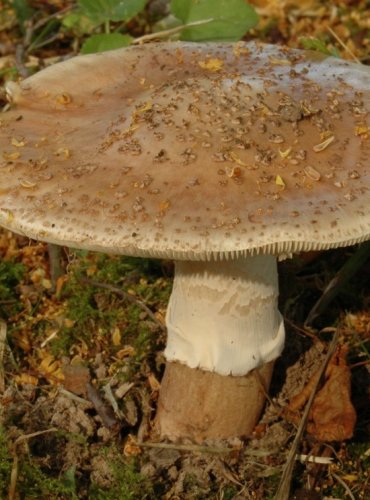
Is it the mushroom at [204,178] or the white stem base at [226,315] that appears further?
the white stem base at [226,315]

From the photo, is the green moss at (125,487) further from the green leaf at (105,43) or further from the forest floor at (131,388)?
the green leaf at (105,43)

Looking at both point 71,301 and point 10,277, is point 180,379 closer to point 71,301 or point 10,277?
point 71,301

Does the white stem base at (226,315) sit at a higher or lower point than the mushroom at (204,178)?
lower

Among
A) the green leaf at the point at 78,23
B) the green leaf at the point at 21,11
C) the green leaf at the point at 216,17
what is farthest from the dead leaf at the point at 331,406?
the green leaf at the point at 21,11

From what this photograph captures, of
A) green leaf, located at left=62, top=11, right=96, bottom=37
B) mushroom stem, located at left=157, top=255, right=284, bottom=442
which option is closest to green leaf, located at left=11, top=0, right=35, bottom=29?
green leaf, located at left=62, top=11, right=96, bottom=37

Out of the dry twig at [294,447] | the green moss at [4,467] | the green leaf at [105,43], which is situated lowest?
the dry twig at [294,447]

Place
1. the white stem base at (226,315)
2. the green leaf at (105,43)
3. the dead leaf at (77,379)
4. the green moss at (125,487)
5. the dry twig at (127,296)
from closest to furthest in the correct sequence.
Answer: the white stem base at (226,315) → the green moss at (125,487) → the dead leaf at (77,379) → the dry twig at (127,296) → the green leaf at (105,43)

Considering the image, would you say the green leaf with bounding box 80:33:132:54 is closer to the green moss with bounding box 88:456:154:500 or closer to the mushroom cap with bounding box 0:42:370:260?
the mushroom cap with bounding box 0:42:370:260

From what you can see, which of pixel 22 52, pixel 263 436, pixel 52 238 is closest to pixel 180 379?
pixel 263 436

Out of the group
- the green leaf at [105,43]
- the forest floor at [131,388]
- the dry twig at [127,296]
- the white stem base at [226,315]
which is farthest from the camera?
the green leaf at [105,43]
